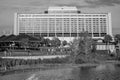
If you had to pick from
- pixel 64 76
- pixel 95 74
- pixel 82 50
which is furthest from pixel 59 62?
pixel 64 76

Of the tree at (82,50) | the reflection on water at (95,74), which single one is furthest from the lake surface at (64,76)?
the tree at (82,50)

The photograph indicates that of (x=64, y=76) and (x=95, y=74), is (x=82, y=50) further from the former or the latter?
(x=64, y=76)

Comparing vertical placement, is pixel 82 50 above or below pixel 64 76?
above

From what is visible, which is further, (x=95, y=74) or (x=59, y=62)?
(x=59, y=62)

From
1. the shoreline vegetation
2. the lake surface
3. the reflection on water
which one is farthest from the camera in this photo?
the shoreline vegetation

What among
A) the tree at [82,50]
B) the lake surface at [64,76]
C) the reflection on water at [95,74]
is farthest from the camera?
the tree at [82,50]

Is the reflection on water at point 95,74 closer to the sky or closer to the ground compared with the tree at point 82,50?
closer to the ground

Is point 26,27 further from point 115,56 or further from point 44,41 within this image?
point 115,56

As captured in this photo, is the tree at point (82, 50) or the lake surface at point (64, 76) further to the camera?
the tree at point (82, 50)

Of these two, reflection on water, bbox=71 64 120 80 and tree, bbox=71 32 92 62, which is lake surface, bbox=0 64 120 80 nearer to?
reflection on water, bbox=71 64 120 80

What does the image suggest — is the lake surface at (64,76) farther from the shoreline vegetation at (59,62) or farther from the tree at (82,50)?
the tree at (82,50)

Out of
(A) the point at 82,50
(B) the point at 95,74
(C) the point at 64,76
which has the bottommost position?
(B) the point at 95,74

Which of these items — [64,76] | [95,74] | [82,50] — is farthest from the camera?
[82,50]

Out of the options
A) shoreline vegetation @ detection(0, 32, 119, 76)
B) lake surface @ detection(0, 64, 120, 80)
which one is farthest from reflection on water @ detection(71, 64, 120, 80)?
shoreline vegetation @ detection(0, 32, 119, 76)
